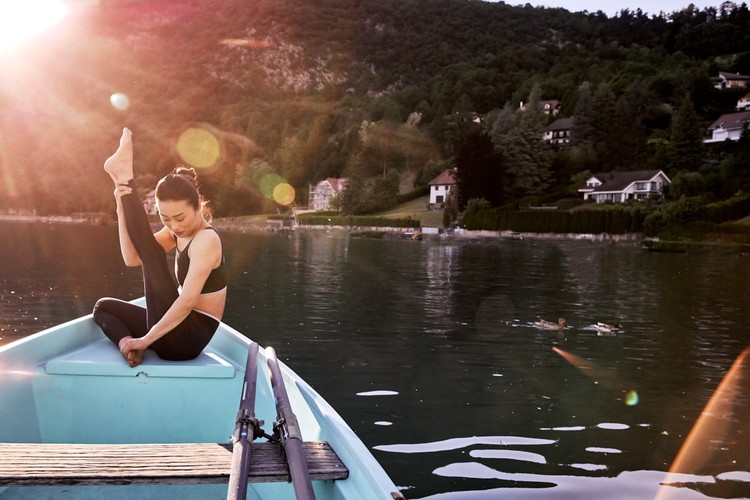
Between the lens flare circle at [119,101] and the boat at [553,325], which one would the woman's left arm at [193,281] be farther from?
the lens flare circle at [119,101]

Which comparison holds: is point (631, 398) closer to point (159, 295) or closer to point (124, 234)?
point (159, 295)

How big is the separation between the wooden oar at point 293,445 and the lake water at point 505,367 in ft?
10.2

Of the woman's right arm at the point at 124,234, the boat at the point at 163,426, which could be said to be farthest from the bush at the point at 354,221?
the woman's right arm at the point at 124,234

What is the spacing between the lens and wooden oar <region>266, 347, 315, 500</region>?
8.06 ft

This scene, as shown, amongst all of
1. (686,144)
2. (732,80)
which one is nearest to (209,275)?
(686,144)

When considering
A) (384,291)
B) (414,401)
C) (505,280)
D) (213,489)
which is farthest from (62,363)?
(505,280)

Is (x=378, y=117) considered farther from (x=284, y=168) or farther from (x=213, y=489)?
(x=213, y=489)

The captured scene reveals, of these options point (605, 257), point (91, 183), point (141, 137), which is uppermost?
point (141, 137)

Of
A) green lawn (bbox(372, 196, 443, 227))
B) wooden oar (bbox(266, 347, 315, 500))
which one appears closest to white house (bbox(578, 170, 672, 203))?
green lawn (bbox(372, 196, 443, 227))

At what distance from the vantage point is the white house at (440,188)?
4515 inches

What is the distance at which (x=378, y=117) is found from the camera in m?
176

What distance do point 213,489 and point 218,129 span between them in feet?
634

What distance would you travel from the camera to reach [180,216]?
5.10 meters

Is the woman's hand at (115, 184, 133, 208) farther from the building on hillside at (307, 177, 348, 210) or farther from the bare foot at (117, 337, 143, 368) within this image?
the building on hillside at (307, 177, 348, 210)
